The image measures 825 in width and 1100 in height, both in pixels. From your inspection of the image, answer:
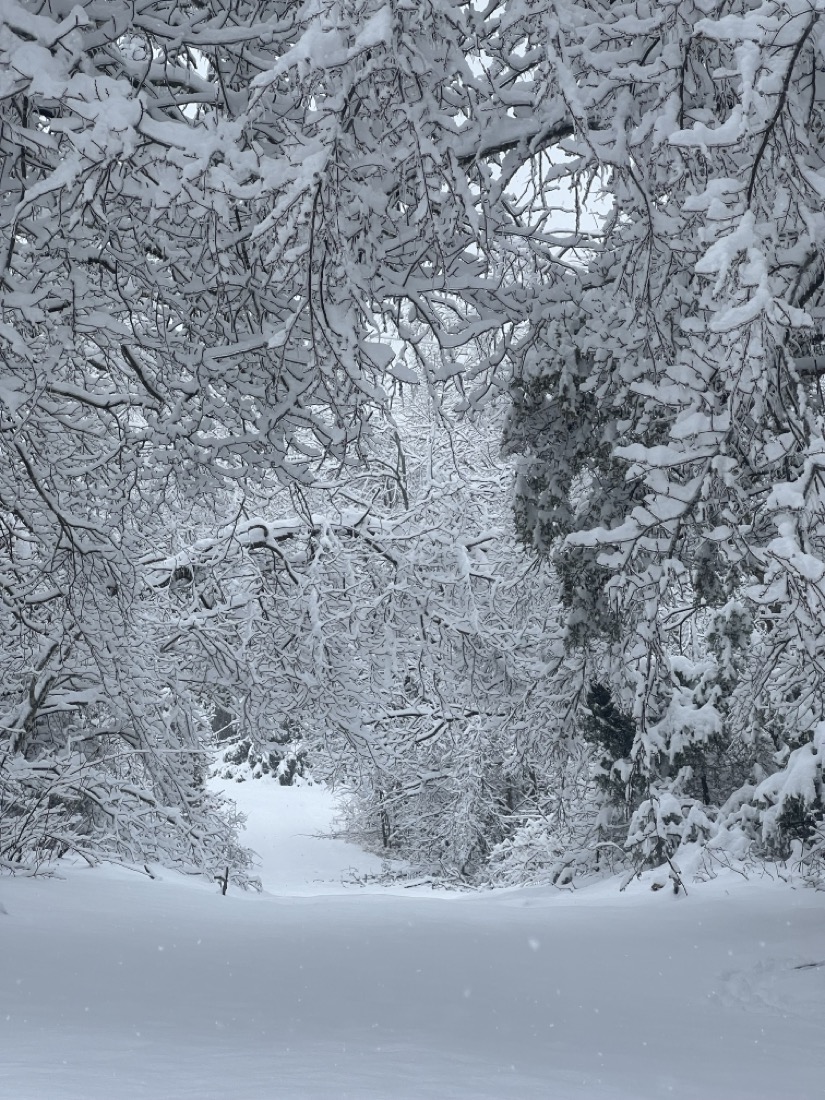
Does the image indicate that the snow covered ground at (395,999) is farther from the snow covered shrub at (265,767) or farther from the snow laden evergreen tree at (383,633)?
the snow covered shrub at (265,767)

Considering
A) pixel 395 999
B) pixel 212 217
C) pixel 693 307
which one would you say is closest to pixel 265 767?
pixel 395 999

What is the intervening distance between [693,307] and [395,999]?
3135 mm

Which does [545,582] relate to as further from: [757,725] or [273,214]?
[273,214]

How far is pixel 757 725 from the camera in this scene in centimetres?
1000

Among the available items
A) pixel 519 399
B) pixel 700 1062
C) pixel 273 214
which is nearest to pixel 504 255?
pixel 519 399

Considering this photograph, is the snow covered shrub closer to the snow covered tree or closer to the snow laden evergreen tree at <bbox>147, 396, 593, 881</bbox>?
the snow laden evergreen tree at <bbox>147, 396, 593, 881</bbox>

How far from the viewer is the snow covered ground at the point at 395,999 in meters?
3.29

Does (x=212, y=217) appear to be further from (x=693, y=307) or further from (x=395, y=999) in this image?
(x=395, y=999)

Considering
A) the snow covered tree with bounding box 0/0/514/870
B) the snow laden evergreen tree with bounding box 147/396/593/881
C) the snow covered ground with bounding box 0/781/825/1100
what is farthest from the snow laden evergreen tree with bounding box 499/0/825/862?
the snow laden evergreen tree with bounding box 147/396/593/881

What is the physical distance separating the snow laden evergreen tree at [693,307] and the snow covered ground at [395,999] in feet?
4.79

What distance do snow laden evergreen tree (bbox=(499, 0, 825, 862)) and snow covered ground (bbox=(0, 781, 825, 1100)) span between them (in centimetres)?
146

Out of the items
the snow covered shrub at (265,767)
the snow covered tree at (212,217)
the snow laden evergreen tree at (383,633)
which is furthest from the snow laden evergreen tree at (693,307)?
the snow covered shrub at (265,767)

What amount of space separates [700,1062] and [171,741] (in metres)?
8.21

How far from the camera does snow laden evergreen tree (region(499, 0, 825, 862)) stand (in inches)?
121
